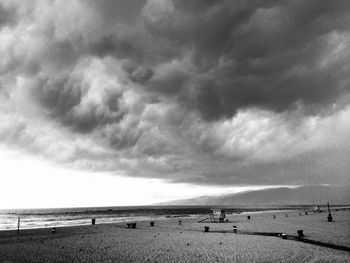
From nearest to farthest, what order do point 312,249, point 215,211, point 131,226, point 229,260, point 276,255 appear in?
point 229,260 < point 276,255 < point 312,249 < point 131,226 < point 215,211

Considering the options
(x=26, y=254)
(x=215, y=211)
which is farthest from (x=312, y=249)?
(x=215, y=211)

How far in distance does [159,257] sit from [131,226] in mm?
35306

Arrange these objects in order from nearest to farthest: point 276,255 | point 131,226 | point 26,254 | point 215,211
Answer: point 276,255 → point 26,254 → point 131,226 → point 215,211

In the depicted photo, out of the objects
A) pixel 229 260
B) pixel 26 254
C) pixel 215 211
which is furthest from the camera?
pixel 215 211

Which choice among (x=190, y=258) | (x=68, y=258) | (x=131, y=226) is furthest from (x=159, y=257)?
(x=131, y=226)

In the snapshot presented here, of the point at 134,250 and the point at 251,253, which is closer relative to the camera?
the point at 251,253

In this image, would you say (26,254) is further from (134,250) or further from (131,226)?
(131,226)

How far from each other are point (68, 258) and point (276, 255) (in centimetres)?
1557

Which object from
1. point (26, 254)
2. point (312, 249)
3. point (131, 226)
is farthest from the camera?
point (131, 226)

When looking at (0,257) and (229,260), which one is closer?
(229,260)

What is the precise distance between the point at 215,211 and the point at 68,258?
56000 millimetres

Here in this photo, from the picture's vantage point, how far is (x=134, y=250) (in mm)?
25734

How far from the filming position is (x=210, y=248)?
82.9 ft

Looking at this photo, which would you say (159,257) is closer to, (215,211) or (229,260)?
(229,260)
